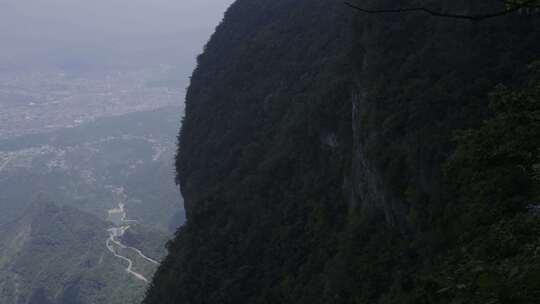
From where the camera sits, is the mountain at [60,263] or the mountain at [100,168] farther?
the mountain at [100,168]

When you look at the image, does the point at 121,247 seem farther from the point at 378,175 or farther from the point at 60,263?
the point at 378,175

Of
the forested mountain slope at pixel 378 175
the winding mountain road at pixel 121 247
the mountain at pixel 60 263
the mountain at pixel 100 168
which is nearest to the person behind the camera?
the forested mountain slope at pixel 378 175

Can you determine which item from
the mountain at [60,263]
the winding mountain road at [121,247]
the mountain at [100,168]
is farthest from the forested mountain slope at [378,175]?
the mountain at [100,168]

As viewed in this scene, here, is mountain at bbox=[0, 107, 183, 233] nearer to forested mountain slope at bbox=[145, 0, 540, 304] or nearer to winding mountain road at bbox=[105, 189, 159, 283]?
winding mountain road at bbox=[105, 189, 159, 283]

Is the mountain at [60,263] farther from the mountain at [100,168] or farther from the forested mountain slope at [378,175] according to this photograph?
the forested mountain slope at [378,175]

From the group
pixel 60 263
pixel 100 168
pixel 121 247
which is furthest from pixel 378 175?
pixel 100 168
